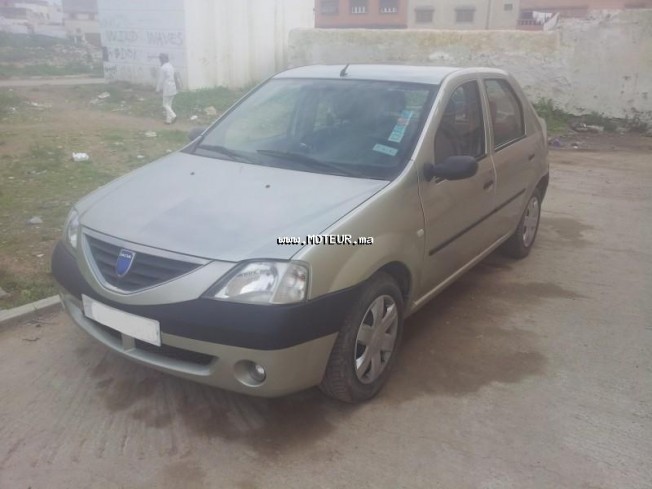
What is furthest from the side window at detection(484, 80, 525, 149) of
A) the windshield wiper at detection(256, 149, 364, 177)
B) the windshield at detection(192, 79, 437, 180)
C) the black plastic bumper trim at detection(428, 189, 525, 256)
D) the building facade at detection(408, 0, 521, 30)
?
the building facade at detection(408, 0, 521, 30)

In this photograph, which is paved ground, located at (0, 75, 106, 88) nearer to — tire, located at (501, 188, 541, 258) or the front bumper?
tire, located at (501, 188, 541, 258)

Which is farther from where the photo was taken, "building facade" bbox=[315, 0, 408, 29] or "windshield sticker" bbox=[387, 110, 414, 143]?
"building facade" bbox=[315, 0, 408, 29]

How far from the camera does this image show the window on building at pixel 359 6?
174ft

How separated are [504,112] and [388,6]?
170 feet

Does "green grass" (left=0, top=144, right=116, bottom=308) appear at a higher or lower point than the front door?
lower

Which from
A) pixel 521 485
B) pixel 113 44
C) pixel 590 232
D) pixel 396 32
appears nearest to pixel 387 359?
pixel 521 485

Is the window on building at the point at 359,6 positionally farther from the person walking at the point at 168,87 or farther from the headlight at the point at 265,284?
the headlight at the point at 265,284

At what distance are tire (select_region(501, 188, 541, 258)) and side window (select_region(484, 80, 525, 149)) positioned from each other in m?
0.70

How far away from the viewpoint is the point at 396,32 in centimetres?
1390

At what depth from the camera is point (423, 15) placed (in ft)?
165

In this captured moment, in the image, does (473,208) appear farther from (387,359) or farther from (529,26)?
(529,26)

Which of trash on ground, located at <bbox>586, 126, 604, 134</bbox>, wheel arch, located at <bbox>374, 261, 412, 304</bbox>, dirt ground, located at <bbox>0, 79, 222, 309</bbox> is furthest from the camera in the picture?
trash on ground, located at <bbox>586, 126, 604, 134</bbox>

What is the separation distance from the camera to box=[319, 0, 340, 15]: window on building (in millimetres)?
54350

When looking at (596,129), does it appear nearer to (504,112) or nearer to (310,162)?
(504,112)
